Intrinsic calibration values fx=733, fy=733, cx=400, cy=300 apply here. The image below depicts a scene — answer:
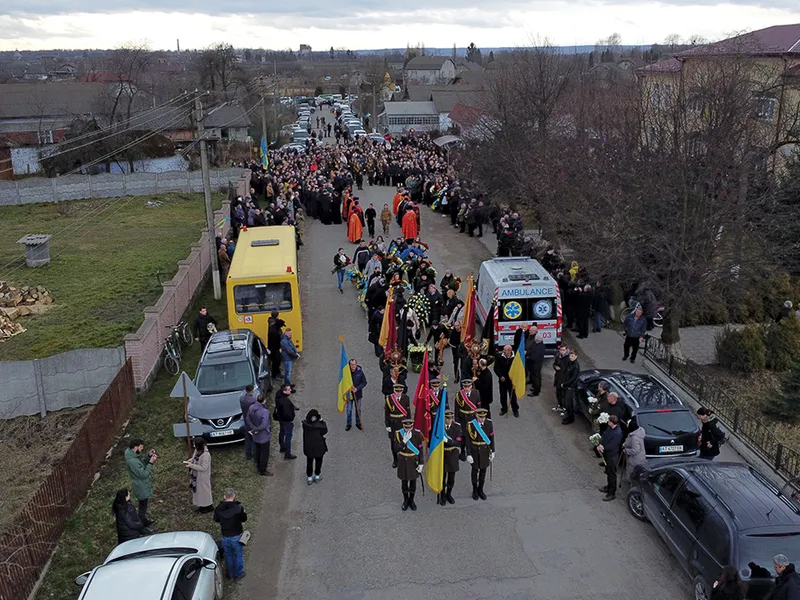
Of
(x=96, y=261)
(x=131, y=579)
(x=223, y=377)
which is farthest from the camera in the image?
(x=96, y=261)

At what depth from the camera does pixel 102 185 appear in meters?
42.4

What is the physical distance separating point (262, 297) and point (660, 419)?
9.34 metres

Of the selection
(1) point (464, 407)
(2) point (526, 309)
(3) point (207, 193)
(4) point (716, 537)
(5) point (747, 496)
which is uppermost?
(3) point (207, 193)

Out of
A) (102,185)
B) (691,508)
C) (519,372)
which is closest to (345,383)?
(519,372)

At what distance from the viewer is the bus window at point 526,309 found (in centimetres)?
1677

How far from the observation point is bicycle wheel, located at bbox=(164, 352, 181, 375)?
57.1 feet

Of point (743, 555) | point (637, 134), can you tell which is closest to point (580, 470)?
point (743, 555)

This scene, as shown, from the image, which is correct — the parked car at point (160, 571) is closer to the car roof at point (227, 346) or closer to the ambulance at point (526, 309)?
the car roof at point (227, 346)

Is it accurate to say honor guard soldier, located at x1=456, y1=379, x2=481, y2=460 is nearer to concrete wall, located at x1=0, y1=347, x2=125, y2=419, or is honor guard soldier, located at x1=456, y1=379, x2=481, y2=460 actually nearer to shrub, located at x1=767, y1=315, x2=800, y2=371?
concrete wall, located at x1=0, y1=347, x2=125, y2=419

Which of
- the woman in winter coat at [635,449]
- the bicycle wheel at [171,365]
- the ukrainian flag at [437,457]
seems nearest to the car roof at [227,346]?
the bicycle wheel at [171,365]

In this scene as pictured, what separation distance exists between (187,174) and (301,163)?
6.88m

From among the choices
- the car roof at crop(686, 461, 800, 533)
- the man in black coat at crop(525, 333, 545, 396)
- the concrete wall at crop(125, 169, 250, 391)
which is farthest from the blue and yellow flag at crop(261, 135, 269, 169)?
the car roof at crop(686, 461, 800, 533)

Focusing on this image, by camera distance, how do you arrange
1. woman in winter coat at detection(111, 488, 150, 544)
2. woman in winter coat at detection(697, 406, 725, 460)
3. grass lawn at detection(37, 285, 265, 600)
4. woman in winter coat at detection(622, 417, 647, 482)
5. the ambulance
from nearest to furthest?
woman in winter coat at detection(111, 488, 150, 544) < grass lawn at detection(37, 285, 265, 600) < woman in winter coat at detection(622, 417, 647, 482) < woman in winter coat at detection(697, 406, 725, 460) < the ambulance

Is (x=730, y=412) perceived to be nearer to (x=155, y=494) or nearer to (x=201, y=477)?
(x=201, y=477)
